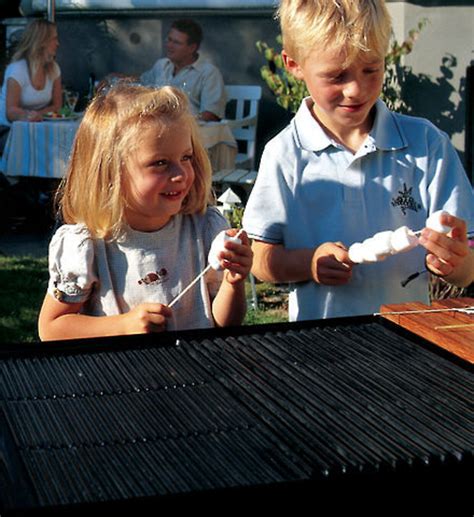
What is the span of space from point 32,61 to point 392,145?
261 inches

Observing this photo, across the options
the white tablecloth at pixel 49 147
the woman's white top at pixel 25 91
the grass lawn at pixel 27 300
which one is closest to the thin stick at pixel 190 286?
the grass lawn at pixel 27 300

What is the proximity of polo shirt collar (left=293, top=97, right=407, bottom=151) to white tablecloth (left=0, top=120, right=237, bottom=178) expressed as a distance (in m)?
5.47

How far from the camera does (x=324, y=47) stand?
8.26ft

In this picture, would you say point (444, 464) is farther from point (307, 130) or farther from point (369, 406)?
point (307, 130)

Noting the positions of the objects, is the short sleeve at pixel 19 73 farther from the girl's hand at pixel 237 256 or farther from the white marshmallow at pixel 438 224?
the white marshmallow at pixel 438 224

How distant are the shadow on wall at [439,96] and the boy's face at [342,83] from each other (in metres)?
4.97

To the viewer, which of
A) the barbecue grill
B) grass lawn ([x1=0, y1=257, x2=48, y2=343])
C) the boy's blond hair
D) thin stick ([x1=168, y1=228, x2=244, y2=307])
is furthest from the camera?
grass lawn ([x1=0, y1=257, x2=48, y2=343])

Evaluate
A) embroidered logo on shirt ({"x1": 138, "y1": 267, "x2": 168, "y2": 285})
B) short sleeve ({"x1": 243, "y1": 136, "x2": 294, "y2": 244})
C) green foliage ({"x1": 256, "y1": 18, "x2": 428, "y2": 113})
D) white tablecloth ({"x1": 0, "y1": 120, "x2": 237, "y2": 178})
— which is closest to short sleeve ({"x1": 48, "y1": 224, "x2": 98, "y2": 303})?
embroidered logo on shirt ({"x1": 138, "y1": 267, "x2": 168, "y2": 285})

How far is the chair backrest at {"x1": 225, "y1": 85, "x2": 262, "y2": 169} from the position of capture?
9094 millimetres

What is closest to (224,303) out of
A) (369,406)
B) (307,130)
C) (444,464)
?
(307,130)

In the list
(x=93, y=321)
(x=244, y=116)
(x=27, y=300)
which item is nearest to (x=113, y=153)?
(x=93, y=321)

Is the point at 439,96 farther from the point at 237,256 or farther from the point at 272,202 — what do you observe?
the point at 237,256

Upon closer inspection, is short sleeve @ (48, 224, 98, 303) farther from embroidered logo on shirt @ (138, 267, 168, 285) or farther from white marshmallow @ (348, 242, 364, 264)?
white marshmallow @ (348, 242, 364, 264)

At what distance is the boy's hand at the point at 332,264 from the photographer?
2.49 m
